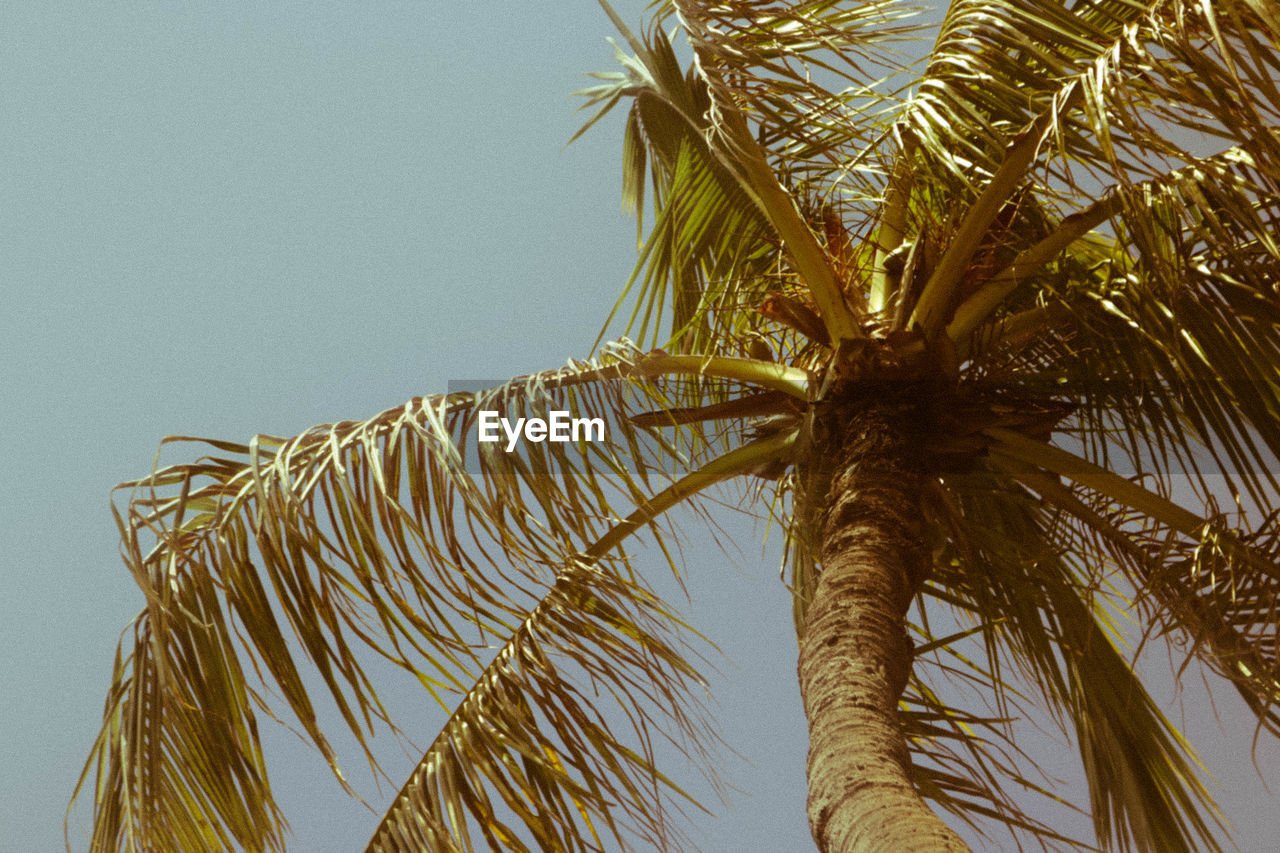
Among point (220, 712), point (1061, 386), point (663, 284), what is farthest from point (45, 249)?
point (1061, 386)

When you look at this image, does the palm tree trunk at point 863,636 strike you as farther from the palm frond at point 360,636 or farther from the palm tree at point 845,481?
the palm frond at point 360,636

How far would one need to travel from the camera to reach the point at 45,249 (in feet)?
34.8

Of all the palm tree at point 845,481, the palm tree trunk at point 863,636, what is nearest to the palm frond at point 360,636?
the palm tree at point 845,481

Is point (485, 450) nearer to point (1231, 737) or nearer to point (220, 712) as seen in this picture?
point (220, 712)

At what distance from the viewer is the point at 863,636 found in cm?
221

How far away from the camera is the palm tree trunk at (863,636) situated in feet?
5.63

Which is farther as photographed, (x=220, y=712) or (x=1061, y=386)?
(x=1061, y=386)

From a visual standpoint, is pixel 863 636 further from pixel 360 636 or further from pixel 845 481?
pixel 360 636

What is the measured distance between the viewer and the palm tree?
2369mm

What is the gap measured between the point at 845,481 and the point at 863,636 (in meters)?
0.47

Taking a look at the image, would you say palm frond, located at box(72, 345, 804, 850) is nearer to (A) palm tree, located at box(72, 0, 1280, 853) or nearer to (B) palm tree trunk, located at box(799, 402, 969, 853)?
(A) palm tree, located at box(72, 0, 1280, 853)

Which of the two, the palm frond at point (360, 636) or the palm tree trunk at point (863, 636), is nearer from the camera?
the palm tree trunk at point (863, 636)

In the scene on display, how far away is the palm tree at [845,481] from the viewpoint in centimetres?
237

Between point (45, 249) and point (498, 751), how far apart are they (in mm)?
9817
